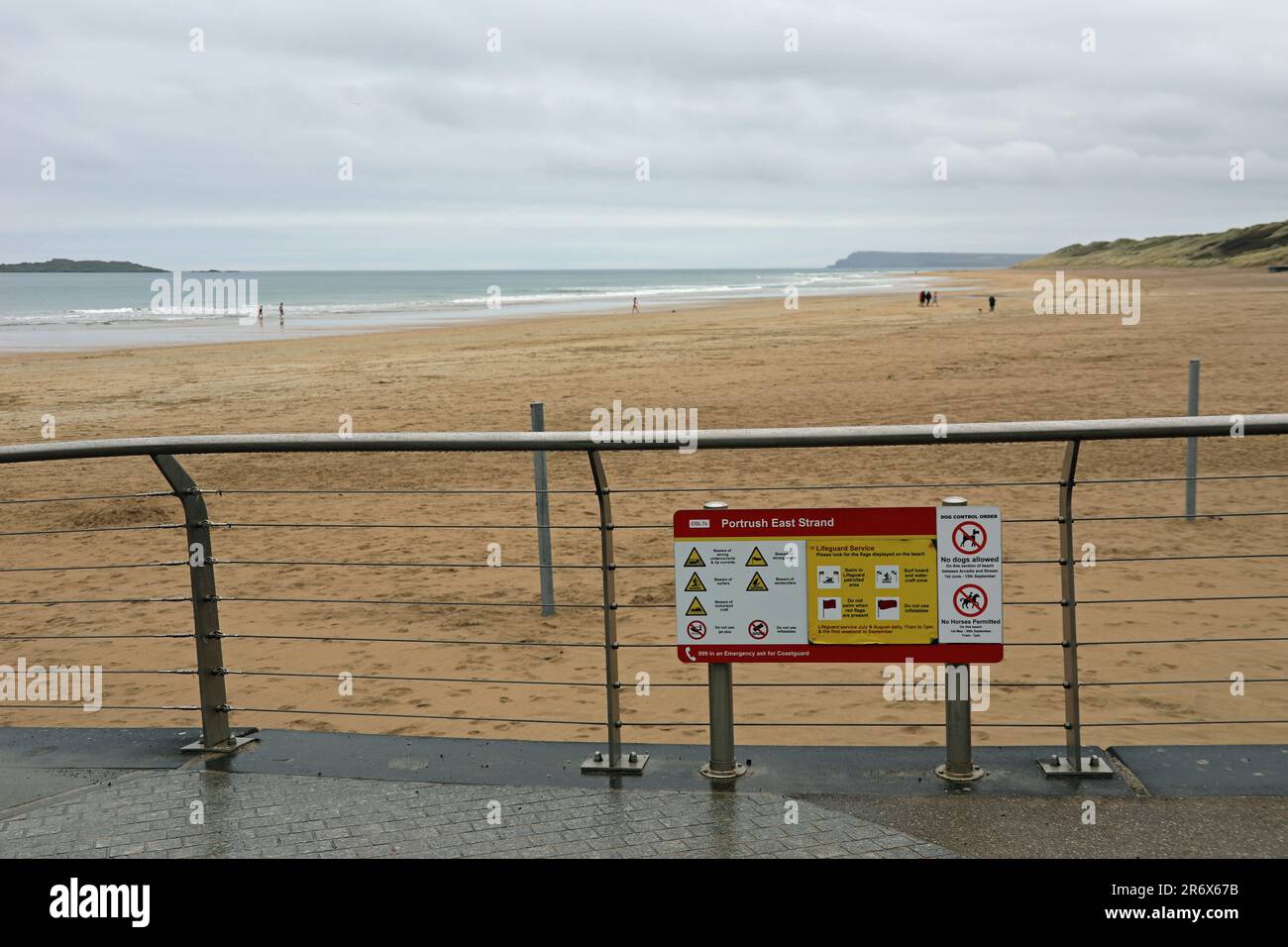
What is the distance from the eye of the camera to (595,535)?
36.0 feet

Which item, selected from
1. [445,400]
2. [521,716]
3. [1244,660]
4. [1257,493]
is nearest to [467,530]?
[521,716]

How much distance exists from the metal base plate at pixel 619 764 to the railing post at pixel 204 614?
1480 mm

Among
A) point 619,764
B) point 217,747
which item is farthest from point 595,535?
point 619,764

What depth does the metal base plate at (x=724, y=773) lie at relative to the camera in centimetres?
452

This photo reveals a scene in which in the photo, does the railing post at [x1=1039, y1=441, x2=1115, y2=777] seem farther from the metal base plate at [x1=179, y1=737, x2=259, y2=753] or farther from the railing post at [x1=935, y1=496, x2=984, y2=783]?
the metal base plate at [x1=179, y1=737, x2=259, y2=753]

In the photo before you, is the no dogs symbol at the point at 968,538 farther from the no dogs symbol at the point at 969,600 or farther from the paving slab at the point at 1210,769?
the paving slab at the point at 1210,769

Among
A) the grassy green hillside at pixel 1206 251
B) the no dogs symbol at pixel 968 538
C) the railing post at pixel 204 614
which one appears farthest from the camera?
the grassy green hillside at pixel 1206 251

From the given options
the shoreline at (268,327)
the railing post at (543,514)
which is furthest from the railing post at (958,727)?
the shoreline at (268,327)

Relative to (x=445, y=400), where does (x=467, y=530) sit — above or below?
below

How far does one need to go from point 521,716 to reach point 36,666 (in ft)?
11.0

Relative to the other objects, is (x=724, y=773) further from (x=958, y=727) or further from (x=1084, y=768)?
(x=1084, y=768)

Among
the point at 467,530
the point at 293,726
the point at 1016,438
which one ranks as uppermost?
the point at 1016,438

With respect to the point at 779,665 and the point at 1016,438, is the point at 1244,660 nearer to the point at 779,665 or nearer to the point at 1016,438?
the point at 779,665

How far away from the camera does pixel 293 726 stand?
6.55 m
